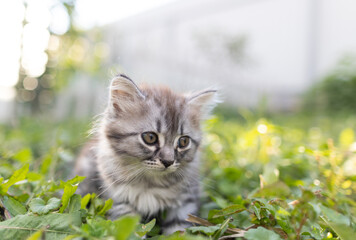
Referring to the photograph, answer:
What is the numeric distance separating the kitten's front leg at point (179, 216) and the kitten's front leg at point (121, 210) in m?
0.18

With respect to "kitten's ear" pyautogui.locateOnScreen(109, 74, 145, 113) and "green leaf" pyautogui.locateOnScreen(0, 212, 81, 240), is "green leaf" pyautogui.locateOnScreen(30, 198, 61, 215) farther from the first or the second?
"kitten's ear" pyautogui.locateOnScreen(109, 74, 145, 113)

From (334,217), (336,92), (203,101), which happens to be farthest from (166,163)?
(336,92)

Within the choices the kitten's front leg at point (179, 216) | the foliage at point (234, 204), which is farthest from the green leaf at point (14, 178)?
the kitten's front leg at point (179, 216)

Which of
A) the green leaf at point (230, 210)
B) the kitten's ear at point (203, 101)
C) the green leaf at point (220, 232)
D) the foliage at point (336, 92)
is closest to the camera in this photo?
the green leaf at point (220, 232)

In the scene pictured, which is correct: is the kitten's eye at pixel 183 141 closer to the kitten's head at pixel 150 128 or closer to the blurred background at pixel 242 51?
the kitten's head at pixel 150 128

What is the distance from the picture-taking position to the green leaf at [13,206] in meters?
1.15

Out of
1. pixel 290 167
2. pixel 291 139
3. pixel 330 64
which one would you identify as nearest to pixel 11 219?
pixel 290 167

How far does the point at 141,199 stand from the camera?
164 centimetres

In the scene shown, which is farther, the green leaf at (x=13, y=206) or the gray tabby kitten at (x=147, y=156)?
the gray tabby kitten at (x=147, y=156)

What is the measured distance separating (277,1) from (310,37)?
1.65 metres

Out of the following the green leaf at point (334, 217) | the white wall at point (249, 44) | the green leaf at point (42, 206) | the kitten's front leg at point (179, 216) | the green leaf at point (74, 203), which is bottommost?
the kitten's front leg at point (179, 216)

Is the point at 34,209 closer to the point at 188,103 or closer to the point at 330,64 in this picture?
the point at 188,103

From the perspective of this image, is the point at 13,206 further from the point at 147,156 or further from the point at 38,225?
the point at 147,156

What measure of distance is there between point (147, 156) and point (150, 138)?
10 centimetres
